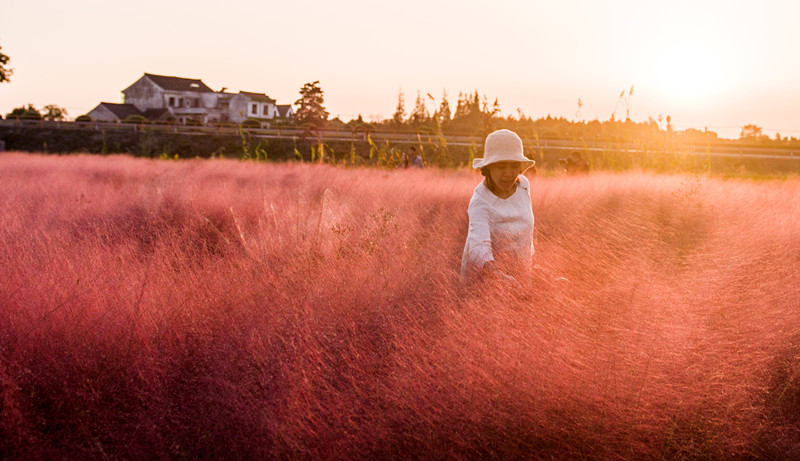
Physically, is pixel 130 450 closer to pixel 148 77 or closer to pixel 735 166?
pixel 735 166

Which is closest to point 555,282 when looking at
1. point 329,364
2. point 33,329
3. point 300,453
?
point 329,364

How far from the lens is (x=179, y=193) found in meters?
8.17

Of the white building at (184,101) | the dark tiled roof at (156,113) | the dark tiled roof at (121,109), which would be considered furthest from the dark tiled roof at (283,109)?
the dark tiled roof at (121,109)

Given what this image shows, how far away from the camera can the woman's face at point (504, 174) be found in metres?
3.49

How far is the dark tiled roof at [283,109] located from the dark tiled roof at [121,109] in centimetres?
1775

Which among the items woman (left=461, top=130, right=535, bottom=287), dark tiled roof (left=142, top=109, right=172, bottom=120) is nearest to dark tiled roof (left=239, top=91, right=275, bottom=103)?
dark tiled roof (left=142, top=109, right=172, bottom=120)

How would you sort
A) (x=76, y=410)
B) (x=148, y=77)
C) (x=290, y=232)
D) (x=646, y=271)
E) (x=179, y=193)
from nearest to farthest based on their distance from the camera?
(x=76, y=410), (x=646, y=271), (x=290, y=232), (x=179, y=193), (x=148, y=77)

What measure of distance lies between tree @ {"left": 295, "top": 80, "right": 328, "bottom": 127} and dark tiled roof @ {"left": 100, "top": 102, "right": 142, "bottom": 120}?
18.5m

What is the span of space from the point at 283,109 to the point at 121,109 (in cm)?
2039

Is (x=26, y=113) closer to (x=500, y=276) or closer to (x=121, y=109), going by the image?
(x=121, y=109)

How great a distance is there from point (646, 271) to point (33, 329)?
3914 millimetres

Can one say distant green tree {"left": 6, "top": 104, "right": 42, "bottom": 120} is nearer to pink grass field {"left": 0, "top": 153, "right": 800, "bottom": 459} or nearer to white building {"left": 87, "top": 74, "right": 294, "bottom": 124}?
white building {"left": 87, "top": 74, "right": 294, "bottom": 124}

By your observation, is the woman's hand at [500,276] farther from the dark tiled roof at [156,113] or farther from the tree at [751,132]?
the dark tiled roof at [156,113]

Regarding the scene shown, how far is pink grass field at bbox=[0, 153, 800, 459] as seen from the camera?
2465mm
